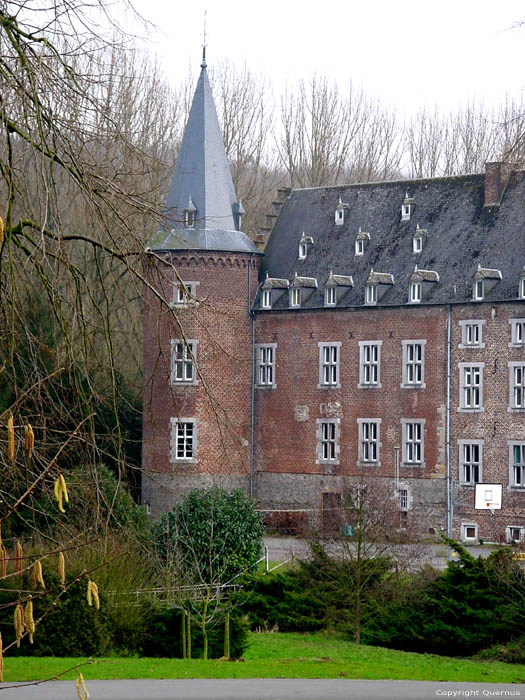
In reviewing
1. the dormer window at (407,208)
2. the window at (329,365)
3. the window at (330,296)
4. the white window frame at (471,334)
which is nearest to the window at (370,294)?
the window at (330,296)

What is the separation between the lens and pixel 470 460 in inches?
1421

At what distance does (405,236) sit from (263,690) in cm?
2612

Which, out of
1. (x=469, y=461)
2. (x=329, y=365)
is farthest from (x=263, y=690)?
(x=329, y=365)

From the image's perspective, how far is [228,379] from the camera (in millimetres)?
39469

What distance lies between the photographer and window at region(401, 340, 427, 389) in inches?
1454

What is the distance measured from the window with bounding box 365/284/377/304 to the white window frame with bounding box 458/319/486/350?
10.3ft

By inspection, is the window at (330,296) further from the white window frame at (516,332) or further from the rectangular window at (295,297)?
the white window frame at (516,332)

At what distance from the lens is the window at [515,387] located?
35312 mm

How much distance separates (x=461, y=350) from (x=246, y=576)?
44.1 feet

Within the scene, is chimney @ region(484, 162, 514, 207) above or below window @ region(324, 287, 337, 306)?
above

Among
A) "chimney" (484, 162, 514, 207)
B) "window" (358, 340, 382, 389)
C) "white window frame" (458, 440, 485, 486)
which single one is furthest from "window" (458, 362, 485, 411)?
"chimney" (484, 162, 514, 207)

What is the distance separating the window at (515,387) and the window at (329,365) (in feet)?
19.6

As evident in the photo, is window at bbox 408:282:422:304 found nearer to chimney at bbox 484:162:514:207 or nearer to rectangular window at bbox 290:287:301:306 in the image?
chimney at bbox 484:162:514:207

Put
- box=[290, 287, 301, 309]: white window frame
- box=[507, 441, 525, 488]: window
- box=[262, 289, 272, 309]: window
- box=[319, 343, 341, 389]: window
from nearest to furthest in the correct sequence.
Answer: box=[507, 441, 525, 488]: window, box=[319, 343, 341, 389]: window, box=[290, 287, 301, 309]: white window frame, box=[262, 289, 272, 309]: window
